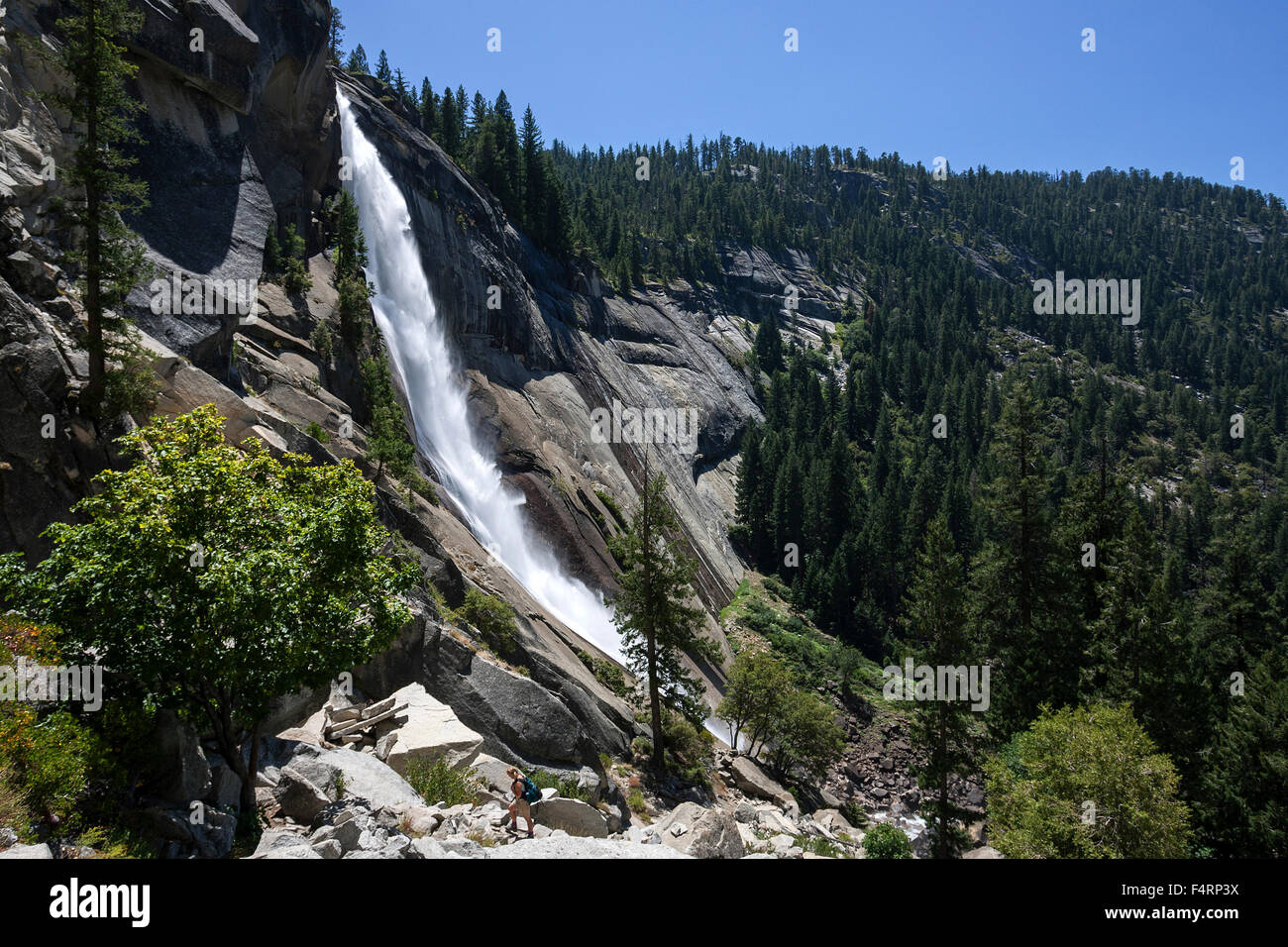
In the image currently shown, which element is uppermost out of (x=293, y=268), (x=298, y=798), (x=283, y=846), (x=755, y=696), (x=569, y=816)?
(x=293, y=268)

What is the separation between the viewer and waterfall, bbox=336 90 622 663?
38812 millimetres

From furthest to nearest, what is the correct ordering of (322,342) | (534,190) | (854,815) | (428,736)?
(534,190) < (854,815) < (322,342) < (428,736)

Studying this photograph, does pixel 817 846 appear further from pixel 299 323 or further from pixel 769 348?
pixel 769 348

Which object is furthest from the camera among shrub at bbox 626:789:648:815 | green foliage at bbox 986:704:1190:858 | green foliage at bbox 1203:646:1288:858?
green foliage at bbox 1203:646:1288:858

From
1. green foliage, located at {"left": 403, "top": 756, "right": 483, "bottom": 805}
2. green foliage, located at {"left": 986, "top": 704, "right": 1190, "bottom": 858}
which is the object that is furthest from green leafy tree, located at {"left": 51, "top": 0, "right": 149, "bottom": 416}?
green foliage, located at {"left": 986, "top": 704, "right": 1190, "bottom": 858}

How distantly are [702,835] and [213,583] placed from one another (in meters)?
10.9

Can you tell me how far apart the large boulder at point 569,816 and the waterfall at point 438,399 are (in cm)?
2041

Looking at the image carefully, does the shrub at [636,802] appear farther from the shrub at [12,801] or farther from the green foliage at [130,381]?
the green foliage at [130,381]

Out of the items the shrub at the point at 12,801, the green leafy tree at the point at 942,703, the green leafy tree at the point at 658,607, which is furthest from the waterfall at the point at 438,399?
the shrub at the point at 12,801

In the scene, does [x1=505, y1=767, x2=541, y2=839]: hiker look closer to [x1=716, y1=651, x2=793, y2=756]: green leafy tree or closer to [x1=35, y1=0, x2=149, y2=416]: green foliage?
[x1=35, y1=0, x2=149, y2=416]: green foliage

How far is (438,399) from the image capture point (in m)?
43.2

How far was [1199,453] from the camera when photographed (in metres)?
134

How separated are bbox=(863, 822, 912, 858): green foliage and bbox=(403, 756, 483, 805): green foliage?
550 inches

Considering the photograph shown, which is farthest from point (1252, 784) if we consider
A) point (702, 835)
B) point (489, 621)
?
point (489, 621)
